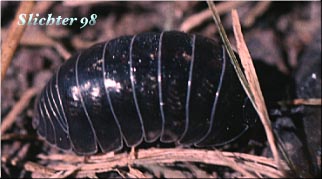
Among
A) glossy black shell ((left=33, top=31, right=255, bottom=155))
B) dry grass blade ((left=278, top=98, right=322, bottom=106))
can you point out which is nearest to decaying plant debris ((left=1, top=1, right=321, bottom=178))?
dry grass blade ((left=278, top=98, right=322, bottom=106))

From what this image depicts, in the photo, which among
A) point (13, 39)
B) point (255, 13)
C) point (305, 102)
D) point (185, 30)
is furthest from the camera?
point (255, 13)

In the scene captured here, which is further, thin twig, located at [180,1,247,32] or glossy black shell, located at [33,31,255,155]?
thin twig, located at [180,1,247,32]

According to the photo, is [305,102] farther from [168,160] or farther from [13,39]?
[13,39]

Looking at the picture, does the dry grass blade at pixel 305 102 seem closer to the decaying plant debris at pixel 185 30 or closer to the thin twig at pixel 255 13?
the decaying plant debris at pixel 185 30

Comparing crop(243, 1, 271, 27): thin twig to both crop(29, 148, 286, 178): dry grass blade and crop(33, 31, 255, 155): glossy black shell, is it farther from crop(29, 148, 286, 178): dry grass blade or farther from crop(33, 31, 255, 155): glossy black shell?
crop(29, 148, 286, 178): dry grass blade

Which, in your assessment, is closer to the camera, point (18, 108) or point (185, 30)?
point (18, 108)

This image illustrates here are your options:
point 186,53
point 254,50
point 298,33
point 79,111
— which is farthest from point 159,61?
point 298,33

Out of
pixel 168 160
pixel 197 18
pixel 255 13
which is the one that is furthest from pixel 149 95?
pixel 255 13
